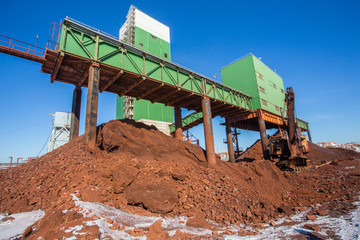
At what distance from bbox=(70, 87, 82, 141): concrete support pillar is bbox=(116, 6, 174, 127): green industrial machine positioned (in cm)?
1610

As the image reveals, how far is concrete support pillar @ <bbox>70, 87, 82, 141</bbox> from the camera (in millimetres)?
12695

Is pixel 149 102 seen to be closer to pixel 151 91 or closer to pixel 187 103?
pixel 187 103

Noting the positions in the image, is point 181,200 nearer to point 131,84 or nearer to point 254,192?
point 254,192

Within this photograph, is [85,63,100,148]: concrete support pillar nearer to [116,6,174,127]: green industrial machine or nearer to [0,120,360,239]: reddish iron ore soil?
[0,120,360,239]: reddish iron ore soil

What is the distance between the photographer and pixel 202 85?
57.1 feet

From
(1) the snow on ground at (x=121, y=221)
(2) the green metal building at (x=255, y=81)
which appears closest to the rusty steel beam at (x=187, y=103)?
(2) the green metal building at (x=255, y=81)

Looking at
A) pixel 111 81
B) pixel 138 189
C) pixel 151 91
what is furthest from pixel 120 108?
pixel 138 189

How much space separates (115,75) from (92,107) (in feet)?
12.2

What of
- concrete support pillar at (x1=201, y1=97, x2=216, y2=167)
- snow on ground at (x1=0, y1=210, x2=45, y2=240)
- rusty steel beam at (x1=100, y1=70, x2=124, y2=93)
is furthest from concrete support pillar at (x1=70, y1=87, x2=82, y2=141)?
concrete support pillar at (x1=201, y1=97, x2=216, y2=167)

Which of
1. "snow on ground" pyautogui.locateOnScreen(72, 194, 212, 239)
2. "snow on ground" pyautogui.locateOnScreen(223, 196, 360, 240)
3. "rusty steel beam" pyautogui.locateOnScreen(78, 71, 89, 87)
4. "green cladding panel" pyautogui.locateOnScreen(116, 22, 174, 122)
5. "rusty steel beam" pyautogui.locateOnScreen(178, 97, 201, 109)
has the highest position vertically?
"green cladding panel" pyautogui.locateOnScreen(116, 22, 174, 122)

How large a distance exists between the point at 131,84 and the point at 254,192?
11149mm

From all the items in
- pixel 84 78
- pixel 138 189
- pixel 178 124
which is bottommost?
pixel 138 189

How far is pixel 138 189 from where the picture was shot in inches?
259

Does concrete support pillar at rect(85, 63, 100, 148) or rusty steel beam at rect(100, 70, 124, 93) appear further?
rusty steel beam at rect(100, 70, 124, 93)
